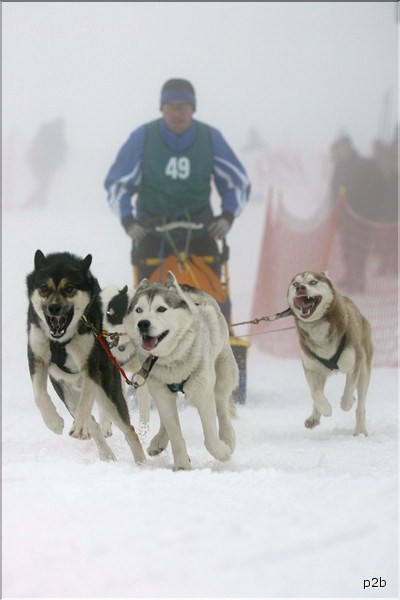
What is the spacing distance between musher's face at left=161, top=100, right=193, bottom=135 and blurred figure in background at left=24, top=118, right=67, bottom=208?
245 centimetres

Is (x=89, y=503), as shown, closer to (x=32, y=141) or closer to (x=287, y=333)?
(x=287, y=333)

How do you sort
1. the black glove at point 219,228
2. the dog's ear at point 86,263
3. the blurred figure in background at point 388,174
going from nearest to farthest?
the dog's ear at point 86,263 → the black glove at point 219,228 → the blurred figure in background at point 388,174

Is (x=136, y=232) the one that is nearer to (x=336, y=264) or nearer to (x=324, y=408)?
(x=324, y=408)

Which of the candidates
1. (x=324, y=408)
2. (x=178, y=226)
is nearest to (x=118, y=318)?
(x=324, y=408)

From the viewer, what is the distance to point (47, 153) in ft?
25.6

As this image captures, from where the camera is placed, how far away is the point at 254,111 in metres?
7.91

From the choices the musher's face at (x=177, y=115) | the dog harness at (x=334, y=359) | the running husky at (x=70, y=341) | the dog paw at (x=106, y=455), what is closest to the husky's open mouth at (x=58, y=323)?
the running husky at (x=70, y=341)

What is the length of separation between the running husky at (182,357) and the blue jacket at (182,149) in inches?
116

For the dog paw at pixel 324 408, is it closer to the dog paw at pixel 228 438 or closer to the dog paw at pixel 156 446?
the dog paw at pixel 228 438

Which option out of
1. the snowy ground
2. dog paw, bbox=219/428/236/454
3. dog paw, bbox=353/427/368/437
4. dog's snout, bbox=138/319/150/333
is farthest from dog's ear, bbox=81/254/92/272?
dog paw, bbox=353/427/368/437

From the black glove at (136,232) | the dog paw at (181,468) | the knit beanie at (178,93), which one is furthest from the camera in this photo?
the knit beanie at (178,93)

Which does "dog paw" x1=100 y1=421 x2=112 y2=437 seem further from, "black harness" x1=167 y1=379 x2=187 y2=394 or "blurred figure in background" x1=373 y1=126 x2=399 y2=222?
"blurred figure in background" x1=373 y1=126 x2=399 y2=222

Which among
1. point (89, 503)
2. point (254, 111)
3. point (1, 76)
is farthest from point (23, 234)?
point (89, 503)

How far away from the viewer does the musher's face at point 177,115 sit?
18.1 ft
